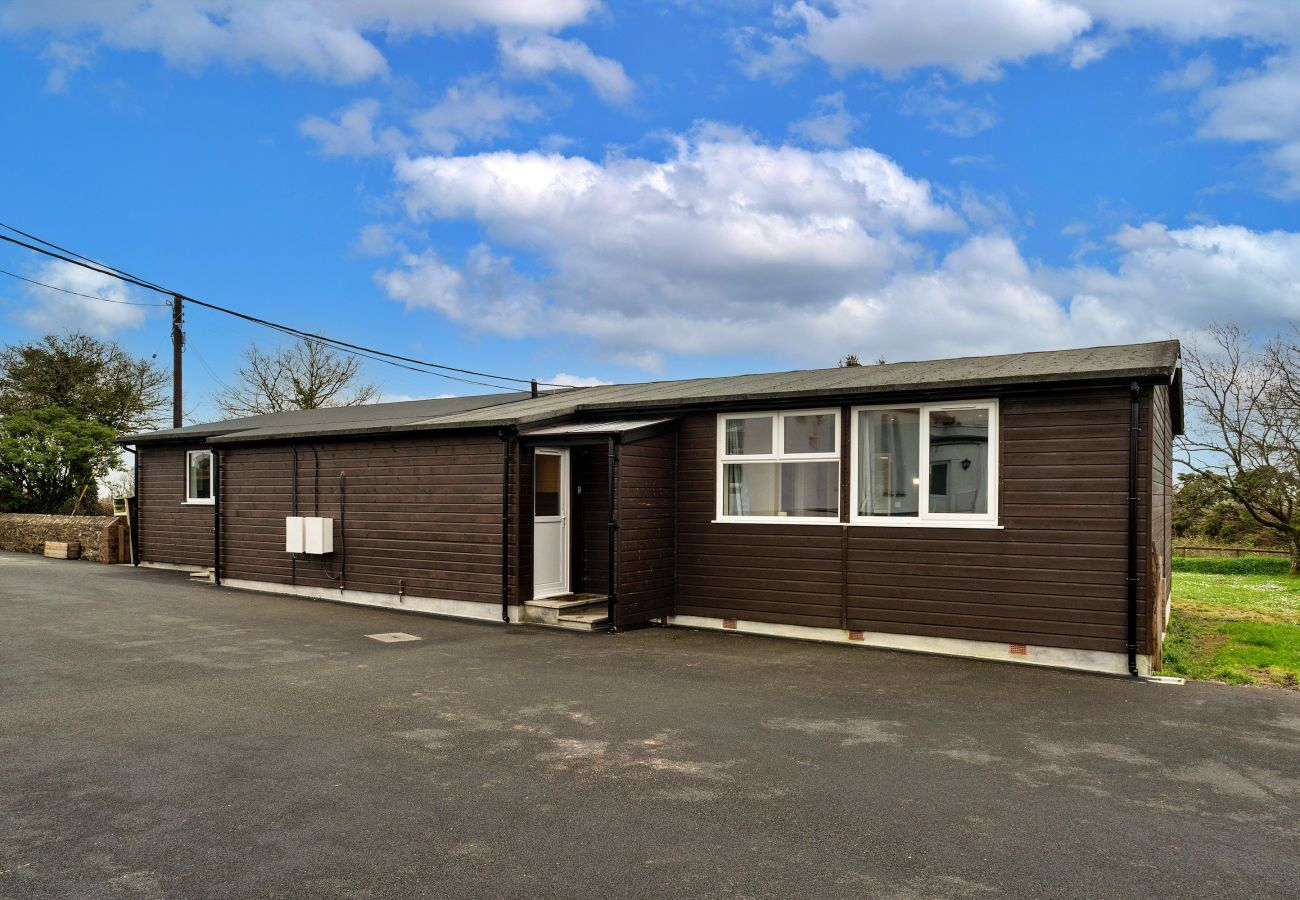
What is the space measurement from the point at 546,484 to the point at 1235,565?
2354 cm

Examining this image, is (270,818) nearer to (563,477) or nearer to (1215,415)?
(563,477)

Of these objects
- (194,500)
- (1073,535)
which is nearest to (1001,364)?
(1073,535)

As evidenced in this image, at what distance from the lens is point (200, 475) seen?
16844 mm

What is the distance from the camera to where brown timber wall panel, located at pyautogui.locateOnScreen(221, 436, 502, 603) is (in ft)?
35.7

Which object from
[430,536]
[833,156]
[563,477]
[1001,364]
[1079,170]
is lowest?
[430,536]

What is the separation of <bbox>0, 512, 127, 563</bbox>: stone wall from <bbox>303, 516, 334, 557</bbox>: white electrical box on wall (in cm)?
861

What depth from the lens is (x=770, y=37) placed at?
11.8m

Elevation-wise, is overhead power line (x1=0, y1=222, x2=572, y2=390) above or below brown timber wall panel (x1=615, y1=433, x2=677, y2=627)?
above

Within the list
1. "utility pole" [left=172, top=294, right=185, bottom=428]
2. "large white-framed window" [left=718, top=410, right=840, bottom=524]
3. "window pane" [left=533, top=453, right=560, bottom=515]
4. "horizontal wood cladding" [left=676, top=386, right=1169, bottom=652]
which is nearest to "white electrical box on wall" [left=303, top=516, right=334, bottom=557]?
"window pane" [left=533, top=453, right=560, bottom=515]

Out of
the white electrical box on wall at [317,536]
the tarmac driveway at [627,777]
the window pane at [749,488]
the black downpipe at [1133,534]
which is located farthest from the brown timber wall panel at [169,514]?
the black downpipe at [1133,534]

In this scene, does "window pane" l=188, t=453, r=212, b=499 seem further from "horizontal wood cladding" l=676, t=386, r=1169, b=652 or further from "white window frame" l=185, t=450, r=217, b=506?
"horizontal wood cladding" l=676, t=386, r=1169, b=652

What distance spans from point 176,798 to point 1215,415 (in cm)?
2719

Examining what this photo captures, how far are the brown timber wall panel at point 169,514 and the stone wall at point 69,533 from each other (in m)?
0.87

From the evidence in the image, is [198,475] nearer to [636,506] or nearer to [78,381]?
[636,506]
